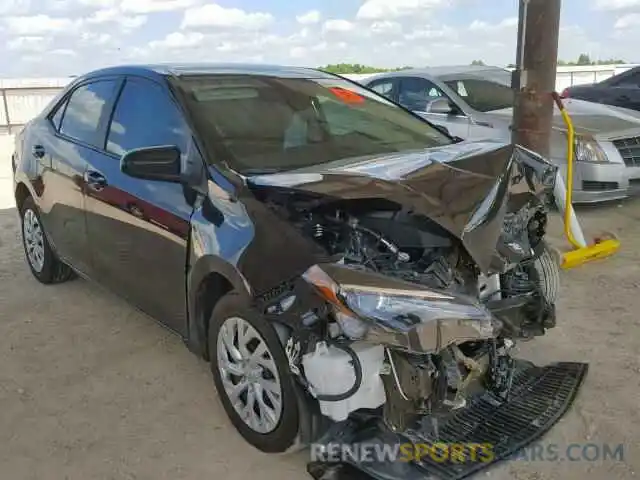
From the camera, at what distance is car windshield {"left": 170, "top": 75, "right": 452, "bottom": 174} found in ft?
10.9

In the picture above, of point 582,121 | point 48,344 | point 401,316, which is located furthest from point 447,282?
point 582,121

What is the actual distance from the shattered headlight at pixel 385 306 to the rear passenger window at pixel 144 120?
1302mm

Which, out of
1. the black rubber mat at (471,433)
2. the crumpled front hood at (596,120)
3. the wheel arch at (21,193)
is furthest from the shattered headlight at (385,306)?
the crumpled front hood at (596,120)

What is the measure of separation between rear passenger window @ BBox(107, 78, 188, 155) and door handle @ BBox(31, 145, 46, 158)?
102cm

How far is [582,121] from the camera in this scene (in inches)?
292

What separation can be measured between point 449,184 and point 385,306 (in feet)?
2.32

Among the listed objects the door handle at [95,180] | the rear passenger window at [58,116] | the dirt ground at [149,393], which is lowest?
the dirt ground at [149,393]

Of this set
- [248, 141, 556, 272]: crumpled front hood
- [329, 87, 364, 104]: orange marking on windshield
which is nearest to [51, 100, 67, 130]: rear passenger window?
[329, 87, 364, 104]: orange marking on windshield

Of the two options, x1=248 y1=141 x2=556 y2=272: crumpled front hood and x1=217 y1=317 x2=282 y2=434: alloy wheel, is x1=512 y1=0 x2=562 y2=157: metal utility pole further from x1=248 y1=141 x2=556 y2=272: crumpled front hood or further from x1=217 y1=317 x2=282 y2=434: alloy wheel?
x1=217 y1=317 x2=282 y2=434: alloy wheel

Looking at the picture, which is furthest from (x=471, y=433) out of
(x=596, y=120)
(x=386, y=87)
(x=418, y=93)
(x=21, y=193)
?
(x=386, y=87)

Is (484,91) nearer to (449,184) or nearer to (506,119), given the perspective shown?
(506,119)

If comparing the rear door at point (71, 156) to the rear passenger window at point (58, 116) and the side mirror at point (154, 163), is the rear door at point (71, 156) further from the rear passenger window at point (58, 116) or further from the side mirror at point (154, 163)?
the side mirror at point (154, 163)

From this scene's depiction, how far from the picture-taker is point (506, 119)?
7.54 metres

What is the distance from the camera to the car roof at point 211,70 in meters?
3.81
